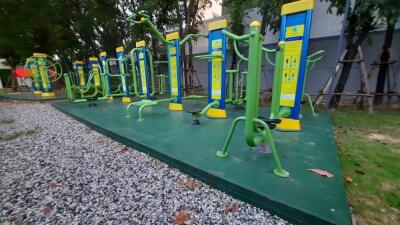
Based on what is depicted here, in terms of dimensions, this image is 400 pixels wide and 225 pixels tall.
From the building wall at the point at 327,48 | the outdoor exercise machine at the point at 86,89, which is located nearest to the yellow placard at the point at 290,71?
the building wall at the point at 327,48

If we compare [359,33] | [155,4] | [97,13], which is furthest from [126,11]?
[359,33]

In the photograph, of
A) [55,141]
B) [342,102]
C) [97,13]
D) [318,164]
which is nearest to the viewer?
[318,164]

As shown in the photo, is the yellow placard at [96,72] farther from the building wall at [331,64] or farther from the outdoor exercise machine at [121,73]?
the building wall at [331,64]

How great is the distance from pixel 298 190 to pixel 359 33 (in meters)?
4.85

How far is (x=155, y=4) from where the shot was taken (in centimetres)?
793

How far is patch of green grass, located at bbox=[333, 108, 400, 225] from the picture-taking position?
1.17 m

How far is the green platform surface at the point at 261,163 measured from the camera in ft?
3.76

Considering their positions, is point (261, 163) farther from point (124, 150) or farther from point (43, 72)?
point (43, 72)

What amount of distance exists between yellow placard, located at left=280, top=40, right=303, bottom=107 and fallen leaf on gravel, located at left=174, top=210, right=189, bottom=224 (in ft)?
6.87

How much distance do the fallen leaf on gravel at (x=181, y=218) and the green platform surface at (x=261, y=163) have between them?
35cm

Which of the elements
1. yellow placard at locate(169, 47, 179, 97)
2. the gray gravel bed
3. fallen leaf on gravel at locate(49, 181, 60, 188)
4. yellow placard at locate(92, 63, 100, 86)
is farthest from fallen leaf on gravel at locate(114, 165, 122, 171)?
yellow placard at locate(92, 63, 100, 86)

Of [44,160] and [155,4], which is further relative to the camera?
[155,4]

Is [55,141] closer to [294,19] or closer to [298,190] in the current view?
[298,190]

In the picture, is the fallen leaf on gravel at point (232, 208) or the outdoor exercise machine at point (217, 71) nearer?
the fallen leaf on gravel at point (232, 208)
